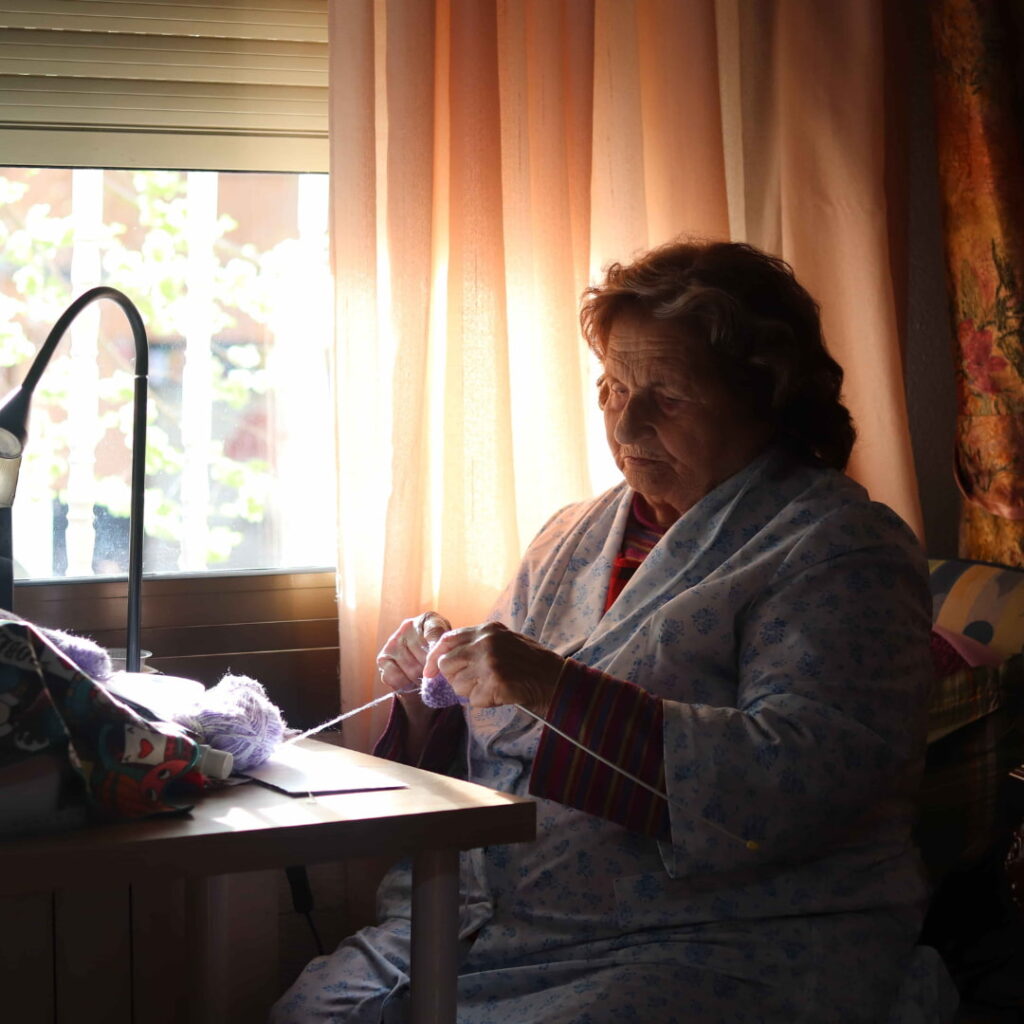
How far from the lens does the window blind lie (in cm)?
207

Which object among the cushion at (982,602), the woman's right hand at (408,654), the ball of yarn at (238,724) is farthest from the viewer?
the cushion at (982,602)

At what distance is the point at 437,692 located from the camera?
1.42m

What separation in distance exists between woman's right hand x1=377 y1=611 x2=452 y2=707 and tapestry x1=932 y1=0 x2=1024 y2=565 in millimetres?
1100

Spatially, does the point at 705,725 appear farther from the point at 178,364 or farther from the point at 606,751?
the point at 178,364

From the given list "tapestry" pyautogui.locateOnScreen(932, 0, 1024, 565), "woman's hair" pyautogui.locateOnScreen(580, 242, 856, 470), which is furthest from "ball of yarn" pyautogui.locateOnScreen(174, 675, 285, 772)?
"tapestry" pyautogui.locateOnScreen(932, 0, 1024, 565)

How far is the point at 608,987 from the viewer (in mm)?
1177

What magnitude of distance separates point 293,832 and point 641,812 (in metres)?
0.43

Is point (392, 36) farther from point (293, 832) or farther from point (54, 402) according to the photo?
point (293, 832)

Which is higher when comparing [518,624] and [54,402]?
[54,402]

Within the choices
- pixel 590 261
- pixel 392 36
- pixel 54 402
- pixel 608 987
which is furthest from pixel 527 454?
pixel 608 987

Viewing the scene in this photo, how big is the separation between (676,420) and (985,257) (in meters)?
0.93

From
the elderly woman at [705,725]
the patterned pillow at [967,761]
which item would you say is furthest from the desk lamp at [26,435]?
the patterned pillow at [967,761]

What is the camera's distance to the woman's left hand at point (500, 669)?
3.94ft

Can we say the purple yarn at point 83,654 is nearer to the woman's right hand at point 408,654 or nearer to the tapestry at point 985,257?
the woman's right hand at point 408,654
